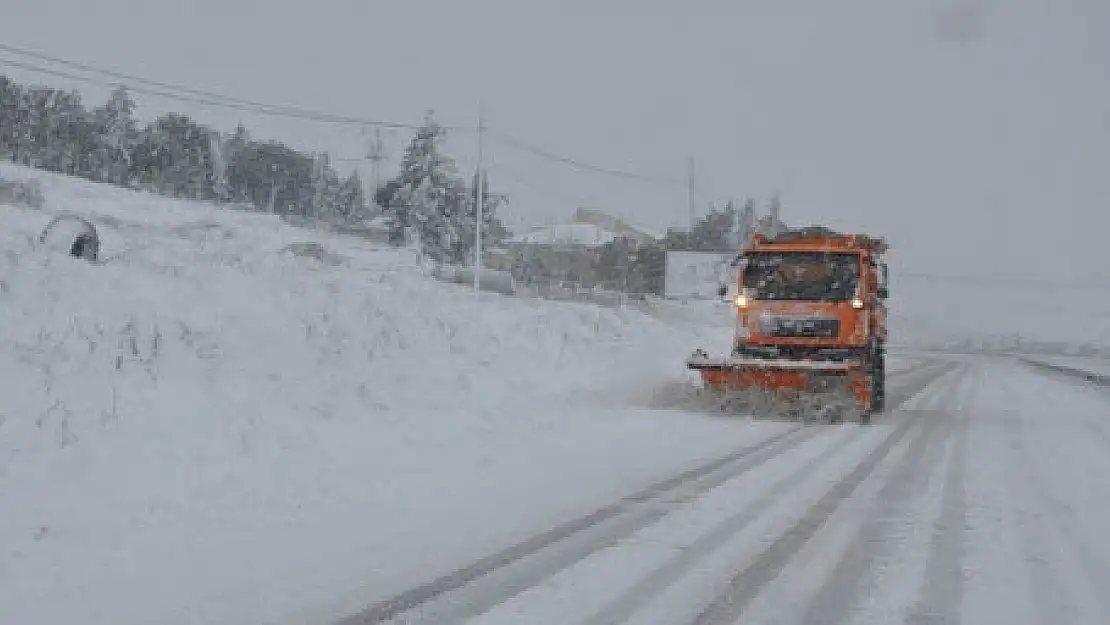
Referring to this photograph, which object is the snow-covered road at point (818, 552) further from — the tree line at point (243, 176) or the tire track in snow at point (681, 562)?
the tree line at point (243, 176)

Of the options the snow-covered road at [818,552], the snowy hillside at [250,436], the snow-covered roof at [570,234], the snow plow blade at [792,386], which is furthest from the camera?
the snow-covered roof at [570,234]

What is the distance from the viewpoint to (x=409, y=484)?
8.84 metres

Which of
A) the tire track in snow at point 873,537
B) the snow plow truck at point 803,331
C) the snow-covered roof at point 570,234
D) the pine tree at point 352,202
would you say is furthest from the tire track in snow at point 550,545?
the snow-covered roof at point 570,234

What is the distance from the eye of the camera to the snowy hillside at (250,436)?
5797mm

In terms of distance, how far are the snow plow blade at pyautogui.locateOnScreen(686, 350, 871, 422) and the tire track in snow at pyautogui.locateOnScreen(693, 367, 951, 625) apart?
4.85 m

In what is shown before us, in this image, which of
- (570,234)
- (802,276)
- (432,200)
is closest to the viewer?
(802,276)

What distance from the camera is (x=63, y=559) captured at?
579 cm

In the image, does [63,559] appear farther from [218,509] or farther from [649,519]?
[649,519]

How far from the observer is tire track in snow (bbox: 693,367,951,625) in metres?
5.12

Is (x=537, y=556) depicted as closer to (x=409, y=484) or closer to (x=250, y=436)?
(x=409, y=484)

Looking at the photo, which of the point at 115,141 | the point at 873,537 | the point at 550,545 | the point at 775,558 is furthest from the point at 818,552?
the point at 115,141

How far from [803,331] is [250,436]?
10.1 meters

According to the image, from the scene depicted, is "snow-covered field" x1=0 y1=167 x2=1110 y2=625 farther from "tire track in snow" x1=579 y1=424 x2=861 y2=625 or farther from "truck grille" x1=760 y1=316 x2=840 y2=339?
"truck grille" x1=760 y1=316 x2=840 y2=339

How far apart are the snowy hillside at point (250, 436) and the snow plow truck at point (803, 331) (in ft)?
4.84
